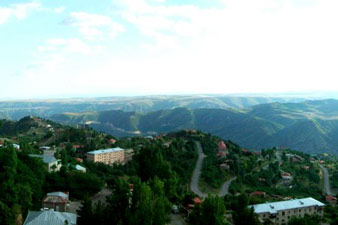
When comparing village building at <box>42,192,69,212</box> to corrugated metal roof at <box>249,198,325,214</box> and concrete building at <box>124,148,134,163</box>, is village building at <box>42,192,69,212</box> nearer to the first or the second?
corrugated metal roof at <box>249,198,325,214</box>

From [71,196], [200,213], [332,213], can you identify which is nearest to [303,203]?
[332,213]

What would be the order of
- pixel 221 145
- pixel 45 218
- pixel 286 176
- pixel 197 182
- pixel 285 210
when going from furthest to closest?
pixel 221 145 → pixel 286 176 → pixel 197 182 → pixel 285 210 → pixel 45 218

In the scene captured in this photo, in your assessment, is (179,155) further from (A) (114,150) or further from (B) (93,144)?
(B) (93,144)

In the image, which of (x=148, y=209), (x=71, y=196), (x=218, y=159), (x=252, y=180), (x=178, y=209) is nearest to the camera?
(x=148, y=209)

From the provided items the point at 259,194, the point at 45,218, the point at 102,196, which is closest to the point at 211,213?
the point at 45,218

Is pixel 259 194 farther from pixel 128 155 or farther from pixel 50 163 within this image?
pixel 50 163

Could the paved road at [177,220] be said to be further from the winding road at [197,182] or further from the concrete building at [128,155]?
A: the concrete building at [128,155]
